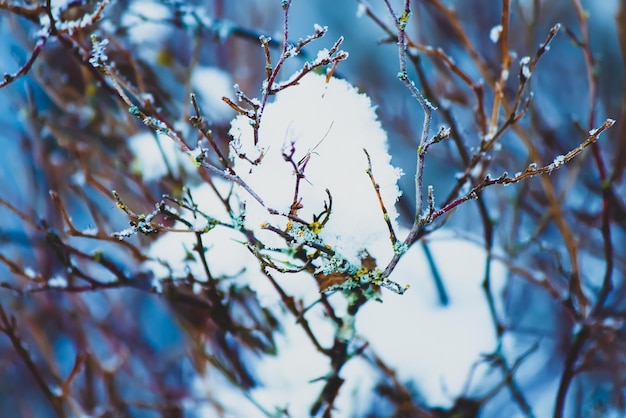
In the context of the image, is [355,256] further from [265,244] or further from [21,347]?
[21,347]

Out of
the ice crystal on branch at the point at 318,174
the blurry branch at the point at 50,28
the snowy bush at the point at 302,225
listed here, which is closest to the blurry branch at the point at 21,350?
the snowy bush at the point at 302,225

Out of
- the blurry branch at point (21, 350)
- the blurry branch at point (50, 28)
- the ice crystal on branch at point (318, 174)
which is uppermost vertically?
the blurry branch at point (50, 28)

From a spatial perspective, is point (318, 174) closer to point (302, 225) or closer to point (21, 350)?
point (302, 225)

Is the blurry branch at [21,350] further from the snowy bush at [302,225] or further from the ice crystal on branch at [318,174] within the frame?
the ice crystal on branch at [318,174]

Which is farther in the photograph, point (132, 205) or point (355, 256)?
point (132, 205)

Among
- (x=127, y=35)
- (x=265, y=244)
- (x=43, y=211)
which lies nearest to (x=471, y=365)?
(x=265, y=244)

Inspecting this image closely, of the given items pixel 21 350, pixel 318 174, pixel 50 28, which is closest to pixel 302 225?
pixel 318 174

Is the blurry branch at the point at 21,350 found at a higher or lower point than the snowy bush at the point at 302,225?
lower

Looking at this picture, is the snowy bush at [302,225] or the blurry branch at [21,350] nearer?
the snowy bush at [302,225]

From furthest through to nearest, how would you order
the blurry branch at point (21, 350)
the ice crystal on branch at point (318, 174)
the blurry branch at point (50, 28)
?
the blurry branch at point (21, 350) → the blurry branch at point (50, 28) → the ice crystal on branch at point (318, 174)
